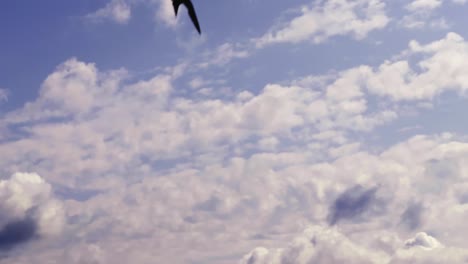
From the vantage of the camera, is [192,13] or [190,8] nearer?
[190,8]

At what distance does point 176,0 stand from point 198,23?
132cm

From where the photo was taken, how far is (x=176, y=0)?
2133cm

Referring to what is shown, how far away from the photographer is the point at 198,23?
71.7ft
